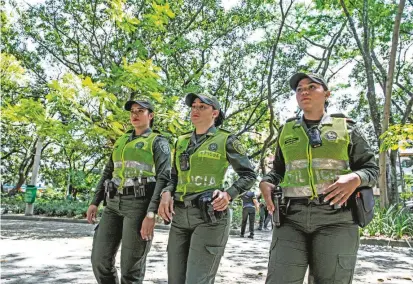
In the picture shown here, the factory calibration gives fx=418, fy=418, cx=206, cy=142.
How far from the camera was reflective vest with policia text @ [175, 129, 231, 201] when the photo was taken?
9.96 feet

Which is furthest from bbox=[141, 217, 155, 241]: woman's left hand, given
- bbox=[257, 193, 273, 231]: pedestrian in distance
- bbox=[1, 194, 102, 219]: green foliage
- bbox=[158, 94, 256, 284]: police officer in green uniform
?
bbox=[1, 194, 102, 219]: green foliage

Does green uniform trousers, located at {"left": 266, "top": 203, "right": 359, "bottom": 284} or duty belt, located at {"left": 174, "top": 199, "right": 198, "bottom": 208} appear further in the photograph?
duty belt, located at {"left": 174, "top": 199, "right": 198, "bottom": 208}

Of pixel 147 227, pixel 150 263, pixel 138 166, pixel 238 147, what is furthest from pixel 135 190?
pixel 150 263

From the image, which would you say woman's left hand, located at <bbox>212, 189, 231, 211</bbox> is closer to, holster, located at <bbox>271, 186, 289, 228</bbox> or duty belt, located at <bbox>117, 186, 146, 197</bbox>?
holster, located at <bbox>271, 186, 289, 228</bbox>

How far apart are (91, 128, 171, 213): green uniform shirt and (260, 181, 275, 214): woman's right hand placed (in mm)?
982

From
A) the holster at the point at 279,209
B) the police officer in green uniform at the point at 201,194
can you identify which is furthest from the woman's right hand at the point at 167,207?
the holster at the point at 279,209

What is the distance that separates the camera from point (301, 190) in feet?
8.14

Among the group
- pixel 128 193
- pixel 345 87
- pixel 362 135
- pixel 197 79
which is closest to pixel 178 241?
pixel 128 193

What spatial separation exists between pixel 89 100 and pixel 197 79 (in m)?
9.15

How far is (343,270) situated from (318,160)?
2.05 ft

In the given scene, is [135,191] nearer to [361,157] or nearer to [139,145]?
[139,145]

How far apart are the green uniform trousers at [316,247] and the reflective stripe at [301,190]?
0.21 feet

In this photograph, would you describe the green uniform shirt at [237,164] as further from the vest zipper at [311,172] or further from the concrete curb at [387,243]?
the concrete curb at [387,243]

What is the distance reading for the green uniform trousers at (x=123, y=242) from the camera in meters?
3.36
